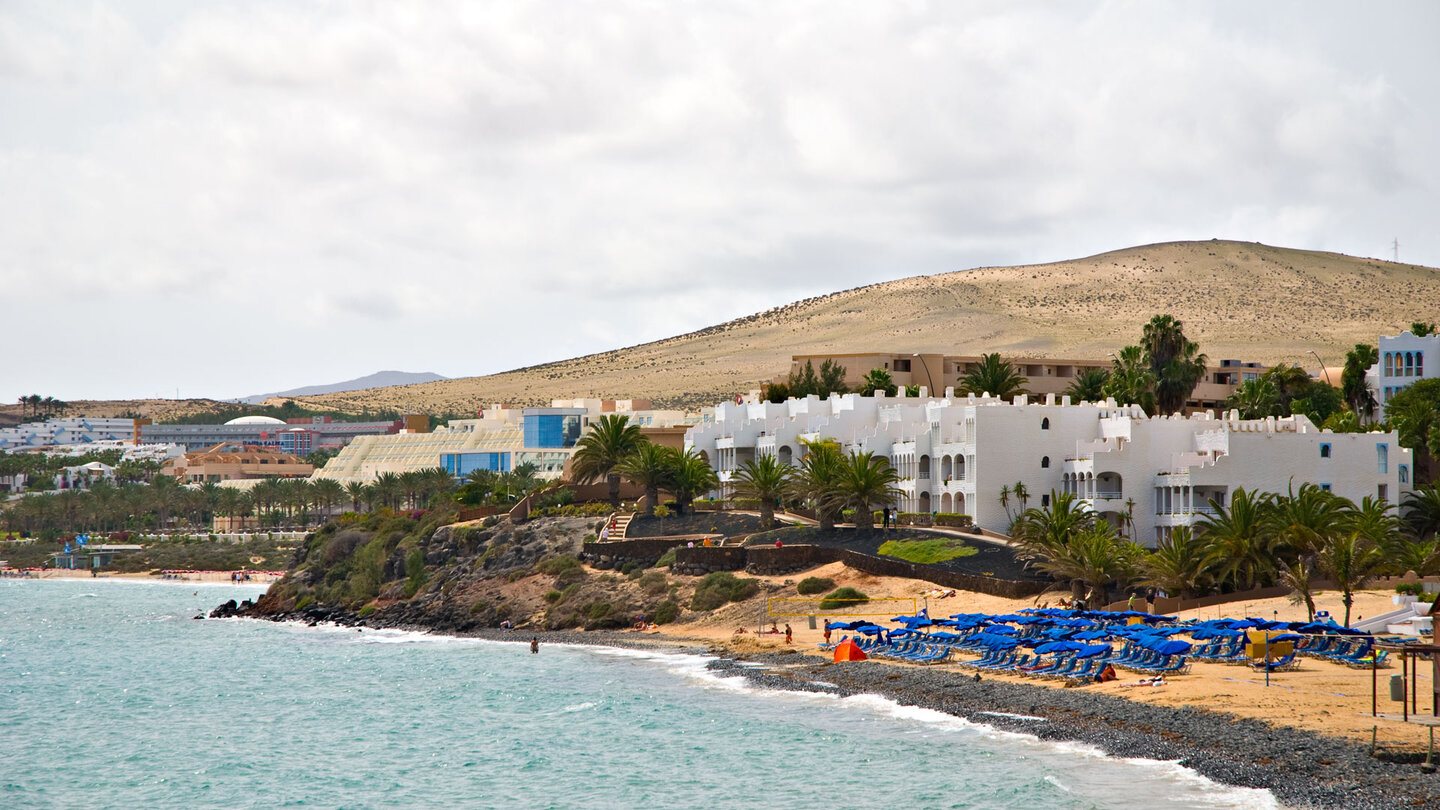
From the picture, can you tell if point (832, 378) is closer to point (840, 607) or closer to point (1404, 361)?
point (1404, 361)

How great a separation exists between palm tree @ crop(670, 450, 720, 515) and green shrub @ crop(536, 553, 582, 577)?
301 inches

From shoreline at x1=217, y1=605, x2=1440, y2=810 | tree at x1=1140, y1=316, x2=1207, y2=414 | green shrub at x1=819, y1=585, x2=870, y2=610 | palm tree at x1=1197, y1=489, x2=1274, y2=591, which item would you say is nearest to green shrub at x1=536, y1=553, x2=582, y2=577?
green shrub at x1=819, y1=585, x2=870, y2=610

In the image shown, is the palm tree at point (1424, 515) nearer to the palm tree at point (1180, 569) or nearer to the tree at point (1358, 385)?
the palm tree at point (1180, 569)

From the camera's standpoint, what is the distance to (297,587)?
3716 inches

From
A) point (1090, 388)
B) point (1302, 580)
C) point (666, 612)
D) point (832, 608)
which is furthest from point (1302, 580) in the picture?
point (1090, 388)

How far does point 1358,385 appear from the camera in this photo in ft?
297

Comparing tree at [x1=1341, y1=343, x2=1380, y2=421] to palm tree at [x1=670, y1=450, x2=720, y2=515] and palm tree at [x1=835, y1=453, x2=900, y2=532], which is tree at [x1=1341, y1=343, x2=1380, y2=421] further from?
palm tree at [x1=670, y1=450, x2=720, y2=515]

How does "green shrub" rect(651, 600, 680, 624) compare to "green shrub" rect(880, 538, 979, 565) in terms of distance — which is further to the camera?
"green shrub" rect(651, 600, 680, 624)

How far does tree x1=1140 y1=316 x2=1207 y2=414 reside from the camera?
8462 cm

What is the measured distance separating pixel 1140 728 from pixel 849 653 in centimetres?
1657

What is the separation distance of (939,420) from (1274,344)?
127 meters

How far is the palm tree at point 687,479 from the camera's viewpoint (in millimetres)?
80312

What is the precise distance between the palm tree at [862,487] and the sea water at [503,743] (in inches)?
540

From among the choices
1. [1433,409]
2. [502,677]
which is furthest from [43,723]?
[1433,409]
